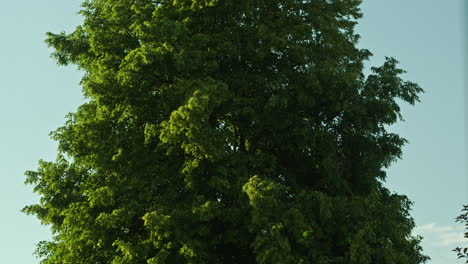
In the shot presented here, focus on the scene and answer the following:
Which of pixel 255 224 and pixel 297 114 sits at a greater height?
pixel 297 114

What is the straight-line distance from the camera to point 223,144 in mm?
19859

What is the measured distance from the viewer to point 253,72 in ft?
74.7

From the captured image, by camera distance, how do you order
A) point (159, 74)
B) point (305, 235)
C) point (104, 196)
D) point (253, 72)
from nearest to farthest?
point (305, 235)
point (104, 196)
point (159, 74)
point (253, 72)

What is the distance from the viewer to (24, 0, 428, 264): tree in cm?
1881

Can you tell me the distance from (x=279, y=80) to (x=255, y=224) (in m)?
6.15

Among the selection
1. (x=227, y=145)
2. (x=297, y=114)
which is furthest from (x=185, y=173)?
(x=297, y=114)

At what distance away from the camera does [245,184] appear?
18672 millimetres

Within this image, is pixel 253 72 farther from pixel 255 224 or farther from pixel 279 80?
pixel 255 224

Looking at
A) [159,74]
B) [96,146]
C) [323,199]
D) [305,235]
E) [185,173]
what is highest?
[159,74]

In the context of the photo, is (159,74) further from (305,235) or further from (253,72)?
(305,235)

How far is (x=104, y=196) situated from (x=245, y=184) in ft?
15.7

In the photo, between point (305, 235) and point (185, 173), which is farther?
point (185, 173)

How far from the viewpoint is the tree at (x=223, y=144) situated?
61.7 ft

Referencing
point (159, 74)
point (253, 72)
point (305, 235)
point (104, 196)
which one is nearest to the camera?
point (305, 235)
